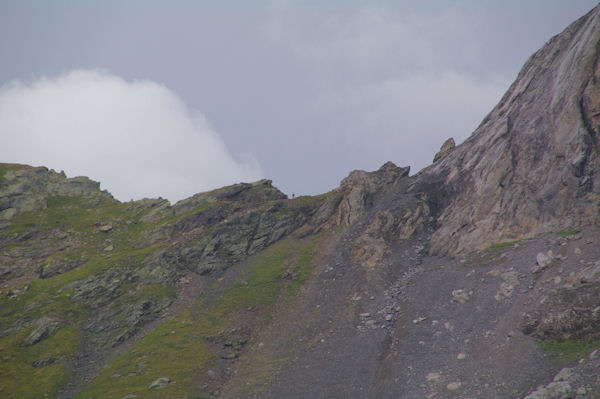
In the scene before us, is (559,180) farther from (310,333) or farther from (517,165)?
(310,333)

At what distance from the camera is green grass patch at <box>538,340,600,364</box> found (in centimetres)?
2864

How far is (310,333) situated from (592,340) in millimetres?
31139

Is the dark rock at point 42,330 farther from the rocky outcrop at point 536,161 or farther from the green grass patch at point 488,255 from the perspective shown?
the green grass patch at point 488,255

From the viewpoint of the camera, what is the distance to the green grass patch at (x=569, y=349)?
94.0 ft

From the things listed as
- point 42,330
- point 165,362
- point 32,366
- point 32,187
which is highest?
point 32,187

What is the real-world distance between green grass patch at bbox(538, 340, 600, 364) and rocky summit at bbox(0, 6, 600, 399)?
16cm

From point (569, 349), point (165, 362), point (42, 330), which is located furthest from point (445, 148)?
point (42, 330)

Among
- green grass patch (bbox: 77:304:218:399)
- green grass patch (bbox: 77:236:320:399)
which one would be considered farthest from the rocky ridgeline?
green grass patch (bbox: 77:304:218:399)

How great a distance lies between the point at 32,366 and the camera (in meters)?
49.9

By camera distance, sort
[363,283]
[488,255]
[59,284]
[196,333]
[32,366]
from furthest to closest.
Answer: [59,284]
[363,283]
[196,333]
[488,255]
[32,366]

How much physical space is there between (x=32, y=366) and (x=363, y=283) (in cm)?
4949

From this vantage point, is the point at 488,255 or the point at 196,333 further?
the point at 196,333

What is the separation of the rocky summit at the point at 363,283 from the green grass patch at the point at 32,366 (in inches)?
9.5

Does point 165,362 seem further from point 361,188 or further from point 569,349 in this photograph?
point 361,188
